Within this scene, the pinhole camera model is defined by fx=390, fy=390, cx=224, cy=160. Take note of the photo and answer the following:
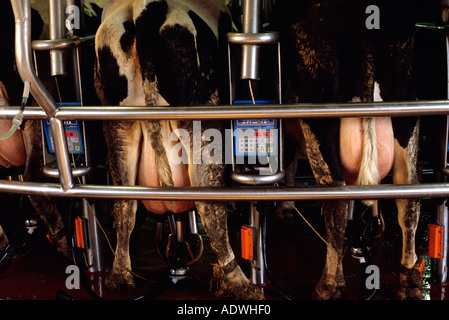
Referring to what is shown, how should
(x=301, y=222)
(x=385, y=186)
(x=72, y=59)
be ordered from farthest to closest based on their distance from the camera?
(x=301, y=222), (x=72, y=59), (x=385, y=186)

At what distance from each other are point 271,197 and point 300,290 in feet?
3.07

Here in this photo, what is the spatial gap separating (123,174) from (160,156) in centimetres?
28

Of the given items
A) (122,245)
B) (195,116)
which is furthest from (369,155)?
(122,245)

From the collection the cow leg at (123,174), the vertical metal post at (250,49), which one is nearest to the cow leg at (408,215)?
the vertical metal post at (250,49)

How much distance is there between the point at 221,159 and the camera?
208 centimetres

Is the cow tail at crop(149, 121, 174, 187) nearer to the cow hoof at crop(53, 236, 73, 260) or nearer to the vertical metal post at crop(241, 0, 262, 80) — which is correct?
the vertical metal post at crop(241, 0, 262, 80)

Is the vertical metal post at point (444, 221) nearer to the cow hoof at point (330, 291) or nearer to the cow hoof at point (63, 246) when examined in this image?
the cow hoof at point (330, 291)

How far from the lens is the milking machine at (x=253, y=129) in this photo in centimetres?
180

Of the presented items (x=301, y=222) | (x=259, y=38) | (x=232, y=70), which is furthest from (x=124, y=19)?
(x=301, y=222)

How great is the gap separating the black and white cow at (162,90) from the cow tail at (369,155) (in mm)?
738

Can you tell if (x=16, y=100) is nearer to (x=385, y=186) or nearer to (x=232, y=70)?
(x=232, y=70)

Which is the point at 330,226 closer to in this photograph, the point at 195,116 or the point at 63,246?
the point at 195,116

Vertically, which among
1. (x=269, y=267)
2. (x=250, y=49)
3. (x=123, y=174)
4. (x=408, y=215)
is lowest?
(x=269, y=267)

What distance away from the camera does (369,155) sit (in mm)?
2004
